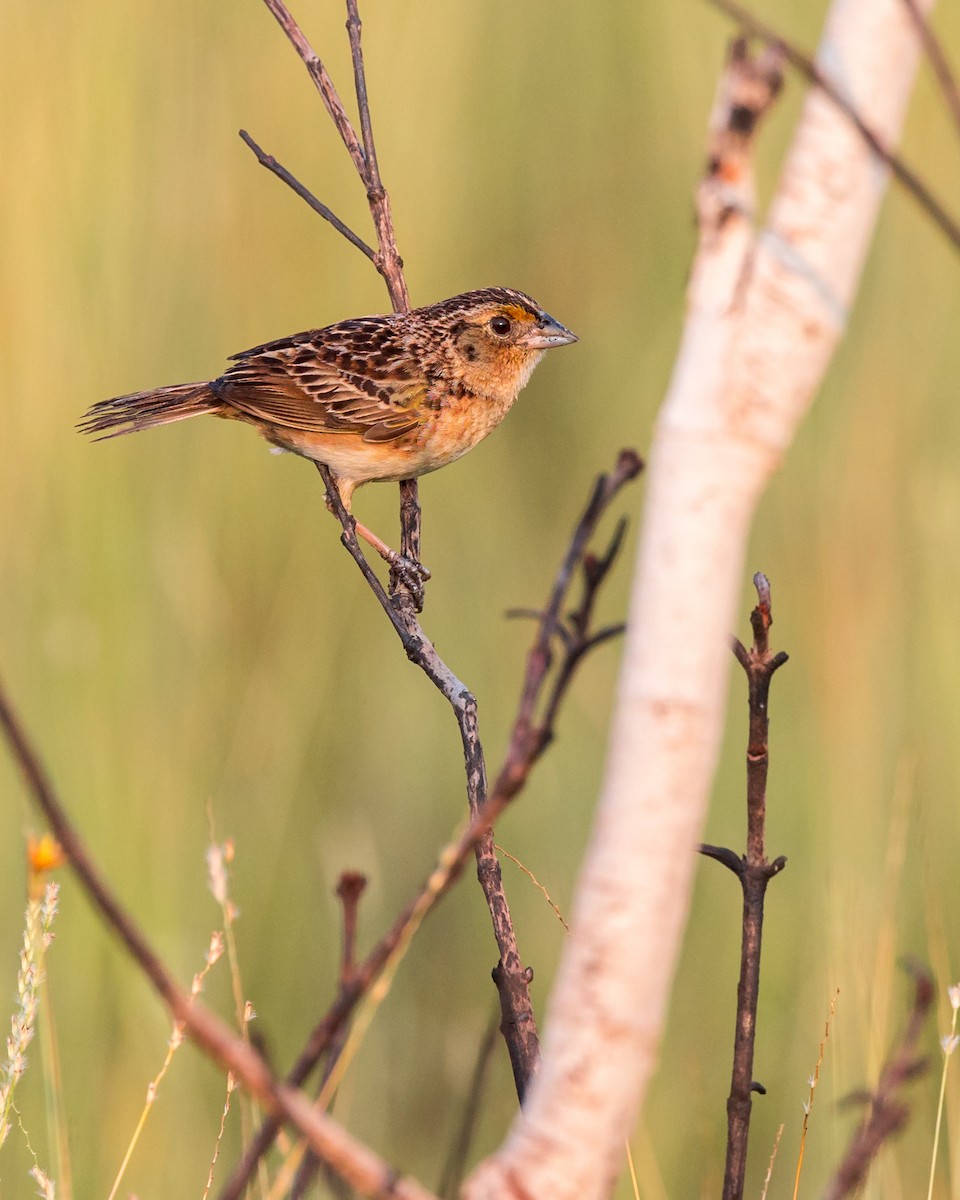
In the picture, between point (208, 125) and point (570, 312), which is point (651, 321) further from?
point (208, 125)

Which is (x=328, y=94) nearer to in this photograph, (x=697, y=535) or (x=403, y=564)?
(x=403, y=564)

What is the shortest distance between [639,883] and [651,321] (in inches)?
151

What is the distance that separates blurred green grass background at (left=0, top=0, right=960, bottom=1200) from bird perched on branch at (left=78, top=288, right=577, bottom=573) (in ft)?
0.80

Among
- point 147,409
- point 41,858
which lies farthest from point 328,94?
point 147,409

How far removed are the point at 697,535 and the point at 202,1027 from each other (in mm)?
394

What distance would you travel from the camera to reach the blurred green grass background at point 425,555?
3209 mm

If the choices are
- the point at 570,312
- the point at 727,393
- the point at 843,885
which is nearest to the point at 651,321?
the point at 570,312

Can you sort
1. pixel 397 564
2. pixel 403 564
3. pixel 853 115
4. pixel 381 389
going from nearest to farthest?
pixel 853 115 → pixel 403 564 → pixel 397 564 → pixel 381 389

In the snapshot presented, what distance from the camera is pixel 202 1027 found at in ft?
2.74

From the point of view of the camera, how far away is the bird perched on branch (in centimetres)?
369

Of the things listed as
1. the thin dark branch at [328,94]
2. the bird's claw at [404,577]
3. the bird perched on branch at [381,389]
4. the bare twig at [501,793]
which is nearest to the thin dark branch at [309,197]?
the thin dark branch at [328,94]

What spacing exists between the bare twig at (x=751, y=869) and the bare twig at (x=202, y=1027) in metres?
0.53

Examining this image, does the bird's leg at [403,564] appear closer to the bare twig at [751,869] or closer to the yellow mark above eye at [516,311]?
the yellow mark above eye at [516,311]

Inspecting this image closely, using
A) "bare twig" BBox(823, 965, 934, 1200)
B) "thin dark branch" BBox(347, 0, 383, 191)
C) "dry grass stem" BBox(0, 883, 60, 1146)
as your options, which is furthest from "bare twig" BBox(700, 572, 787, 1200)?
"thin dark branch" BBox(347, 0, 383, 191)
